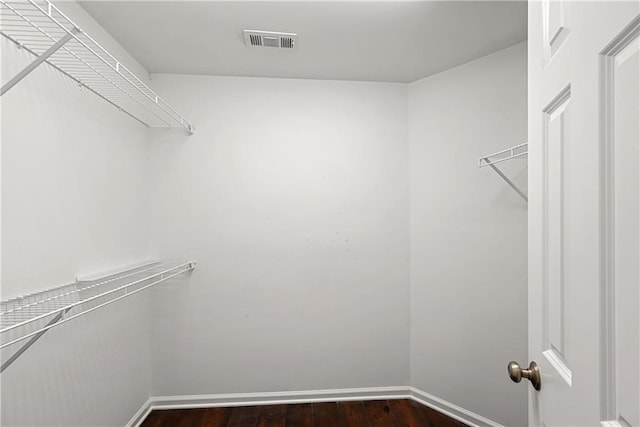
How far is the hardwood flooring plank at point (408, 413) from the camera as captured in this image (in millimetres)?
2156

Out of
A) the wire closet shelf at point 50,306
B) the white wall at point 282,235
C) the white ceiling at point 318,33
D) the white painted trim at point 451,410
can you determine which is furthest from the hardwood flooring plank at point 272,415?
the white ceiling at point 318,33

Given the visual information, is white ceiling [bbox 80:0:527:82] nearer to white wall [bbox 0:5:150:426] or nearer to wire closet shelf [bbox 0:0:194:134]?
wire closet shelf [bbox 0:0:194:134]

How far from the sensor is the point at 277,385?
243 cm

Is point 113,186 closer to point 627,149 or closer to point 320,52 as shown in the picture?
point 320,52

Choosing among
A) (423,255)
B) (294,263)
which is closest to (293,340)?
(294,263)

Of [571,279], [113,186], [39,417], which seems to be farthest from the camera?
[113,186]

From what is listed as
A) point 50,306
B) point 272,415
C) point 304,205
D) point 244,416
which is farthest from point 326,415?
point 50,306

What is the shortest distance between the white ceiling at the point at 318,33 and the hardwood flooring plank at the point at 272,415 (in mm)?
2334

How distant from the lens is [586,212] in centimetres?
62

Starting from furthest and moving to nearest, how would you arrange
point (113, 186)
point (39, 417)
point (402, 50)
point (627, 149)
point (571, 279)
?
point (402, 50) < point (113, 186) < point (39, 417) < point (571, 279) < point (627, 149)

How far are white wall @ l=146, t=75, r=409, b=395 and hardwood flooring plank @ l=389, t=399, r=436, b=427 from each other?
0.14 meters

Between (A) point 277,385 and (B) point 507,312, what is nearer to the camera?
(B) point 507,312

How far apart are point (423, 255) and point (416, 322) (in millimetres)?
497

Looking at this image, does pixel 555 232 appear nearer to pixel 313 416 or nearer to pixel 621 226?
pixel 621 226
